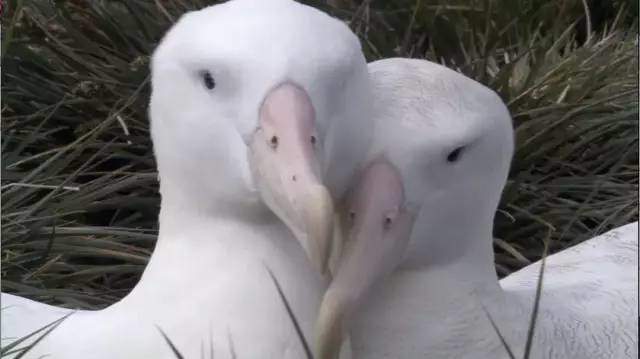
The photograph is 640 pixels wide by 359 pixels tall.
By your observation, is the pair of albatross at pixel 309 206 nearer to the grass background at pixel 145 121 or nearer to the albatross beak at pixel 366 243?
the albatross beak at pixel 366 243

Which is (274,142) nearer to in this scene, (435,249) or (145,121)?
(435,249)

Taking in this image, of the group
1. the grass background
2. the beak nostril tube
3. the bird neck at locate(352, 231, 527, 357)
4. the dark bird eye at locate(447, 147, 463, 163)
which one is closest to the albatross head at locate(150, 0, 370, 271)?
the beak nostril tube

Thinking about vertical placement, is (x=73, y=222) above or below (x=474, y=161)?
below

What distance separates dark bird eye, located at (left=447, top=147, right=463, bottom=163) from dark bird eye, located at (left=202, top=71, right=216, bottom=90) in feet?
1.27

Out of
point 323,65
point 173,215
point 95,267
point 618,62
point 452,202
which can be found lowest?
point 618,62

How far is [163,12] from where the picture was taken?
3.50 metres

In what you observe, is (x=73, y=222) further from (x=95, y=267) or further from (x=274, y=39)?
(x=274, y=39)

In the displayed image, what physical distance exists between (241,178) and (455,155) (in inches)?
14.1

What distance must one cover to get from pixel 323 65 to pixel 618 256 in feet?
3.49

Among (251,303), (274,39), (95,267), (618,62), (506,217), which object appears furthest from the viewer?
(618,62)

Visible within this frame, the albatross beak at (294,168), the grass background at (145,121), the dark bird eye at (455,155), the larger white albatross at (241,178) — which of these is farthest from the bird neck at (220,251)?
the grass background at (145,121)

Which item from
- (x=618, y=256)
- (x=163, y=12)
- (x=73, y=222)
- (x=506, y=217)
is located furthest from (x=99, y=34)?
(x=618, y=256)

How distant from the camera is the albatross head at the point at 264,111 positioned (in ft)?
5.57

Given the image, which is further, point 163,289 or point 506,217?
point 506,217
